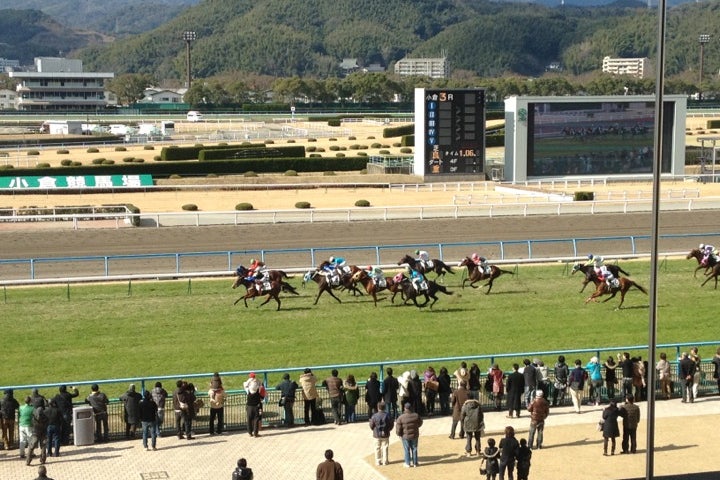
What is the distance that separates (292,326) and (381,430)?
7.52 meters

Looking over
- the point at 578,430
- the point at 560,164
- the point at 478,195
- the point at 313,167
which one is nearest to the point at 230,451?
the point at 578,430

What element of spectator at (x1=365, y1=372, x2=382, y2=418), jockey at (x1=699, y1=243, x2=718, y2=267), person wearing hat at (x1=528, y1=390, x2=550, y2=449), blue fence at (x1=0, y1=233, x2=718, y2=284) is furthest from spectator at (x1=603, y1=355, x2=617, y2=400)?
blue fence at (x1=0, y1=233, x2=718, y2=284)

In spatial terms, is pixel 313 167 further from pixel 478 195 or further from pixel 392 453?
pixel 392 453

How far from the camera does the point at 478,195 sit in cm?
3928

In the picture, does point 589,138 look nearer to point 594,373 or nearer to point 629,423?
point 594,373

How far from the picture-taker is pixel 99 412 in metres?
→ 13.0

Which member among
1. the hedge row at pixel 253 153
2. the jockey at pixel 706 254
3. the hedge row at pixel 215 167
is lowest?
the jockey at pixel 706 254

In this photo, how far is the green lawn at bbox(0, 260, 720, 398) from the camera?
17.1 meters

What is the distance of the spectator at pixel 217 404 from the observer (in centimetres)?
1332

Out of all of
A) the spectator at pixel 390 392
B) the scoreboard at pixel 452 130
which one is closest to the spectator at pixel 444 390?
the spectator at pixel 390 392

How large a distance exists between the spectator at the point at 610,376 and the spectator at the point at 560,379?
52 centimetres

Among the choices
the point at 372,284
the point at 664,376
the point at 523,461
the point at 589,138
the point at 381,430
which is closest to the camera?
the point at 523,461

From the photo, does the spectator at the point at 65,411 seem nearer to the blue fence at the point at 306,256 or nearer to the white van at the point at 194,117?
the blue fence at the point at 306,256

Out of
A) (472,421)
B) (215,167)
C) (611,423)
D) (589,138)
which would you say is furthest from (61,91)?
(611,423)
